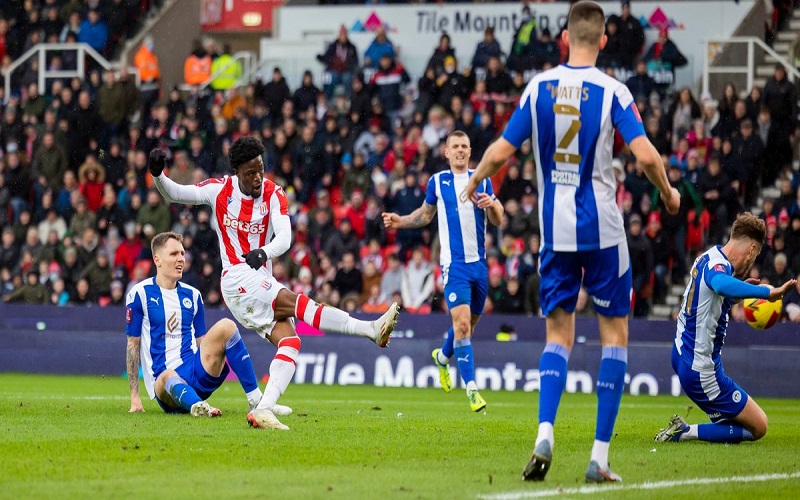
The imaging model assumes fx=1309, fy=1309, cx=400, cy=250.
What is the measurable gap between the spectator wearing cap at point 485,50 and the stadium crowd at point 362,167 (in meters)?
0.04

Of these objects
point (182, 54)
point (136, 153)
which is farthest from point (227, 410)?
point (182, 54)

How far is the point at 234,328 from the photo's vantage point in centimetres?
1148

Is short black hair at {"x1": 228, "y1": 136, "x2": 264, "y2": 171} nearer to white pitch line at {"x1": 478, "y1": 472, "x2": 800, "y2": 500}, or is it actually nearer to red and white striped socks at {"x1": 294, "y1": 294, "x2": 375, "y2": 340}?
red and white striped socks at {"x1": 294, "y1": 294, "x2": 375, "y2": 340}

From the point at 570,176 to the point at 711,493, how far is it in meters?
2.00

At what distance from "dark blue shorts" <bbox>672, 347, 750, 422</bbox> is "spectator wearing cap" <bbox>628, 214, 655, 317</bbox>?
10.9 meters

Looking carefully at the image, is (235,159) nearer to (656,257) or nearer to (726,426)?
(726,426)

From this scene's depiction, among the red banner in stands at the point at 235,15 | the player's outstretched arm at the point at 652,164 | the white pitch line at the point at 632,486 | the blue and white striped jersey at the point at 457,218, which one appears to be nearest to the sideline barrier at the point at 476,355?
the blue and white striped jersey at the point at 457,218

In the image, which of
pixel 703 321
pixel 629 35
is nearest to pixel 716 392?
pixel 703 321

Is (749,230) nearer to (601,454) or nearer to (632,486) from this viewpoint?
(601,454)

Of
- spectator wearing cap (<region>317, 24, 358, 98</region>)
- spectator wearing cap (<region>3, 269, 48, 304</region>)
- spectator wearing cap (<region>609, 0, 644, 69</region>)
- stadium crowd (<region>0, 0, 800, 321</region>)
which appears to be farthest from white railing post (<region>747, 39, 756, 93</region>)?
spectator wearing cap (<region>3, 269, 48, 304</region>)

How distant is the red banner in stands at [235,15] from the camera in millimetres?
34156

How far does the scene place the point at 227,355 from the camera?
38.4 ft

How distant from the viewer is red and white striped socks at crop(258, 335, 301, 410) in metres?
10.4

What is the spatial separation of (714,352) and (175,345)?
4.88 m
